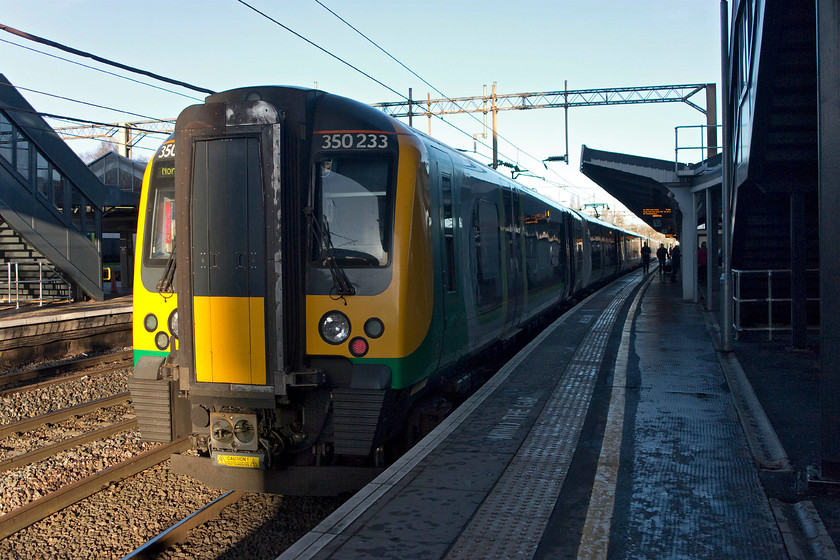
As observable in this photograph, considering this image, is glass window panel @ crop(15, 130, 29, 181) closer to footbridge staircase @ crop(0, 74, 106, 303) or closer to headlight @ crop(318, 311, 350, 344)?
footbridge staircase @ crop(0, 74, 106, 303)

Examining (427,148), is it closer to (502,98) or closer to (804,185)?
(804,185)

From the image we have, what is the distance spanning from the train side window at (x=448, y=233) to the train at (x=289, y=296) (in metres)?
0.61

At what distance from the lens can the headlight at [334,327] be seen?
5.40 metres

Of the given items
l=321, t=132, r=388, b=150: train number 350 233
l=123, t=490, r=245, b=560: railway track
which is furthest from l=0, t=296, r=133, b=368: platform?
l=321, t=132, r=388, b=150: train number 350 233

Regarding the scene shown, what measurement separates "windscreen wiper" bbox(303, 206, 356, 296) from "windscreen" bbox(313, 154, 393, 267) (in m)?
0.02

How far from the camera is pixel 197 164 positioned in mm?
5305

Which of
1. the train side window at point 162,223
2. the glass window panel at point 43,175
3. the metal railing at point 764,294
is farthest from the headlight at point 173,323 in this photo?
the glass window panel at point 43,175

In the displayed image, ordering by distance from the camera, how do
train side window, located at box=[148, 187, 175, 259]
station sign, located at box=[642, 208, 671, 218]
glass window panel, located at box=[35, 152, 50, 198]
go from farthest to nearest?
station sign, located at box=[642, 208, 671, 218], glass window panel, located at box=[35, 152, 50, 198], train side window, located at box=[148, 187, 175, 259]

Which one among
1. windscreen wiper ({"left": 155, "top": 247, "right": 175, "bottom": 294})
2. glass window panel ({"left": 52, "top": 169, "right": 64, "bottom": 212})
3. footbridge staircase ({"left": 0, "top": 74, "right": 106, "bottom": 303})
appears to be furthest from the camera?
glass window panel ({"left": 52, "top": 169, "right": 64, "bottom": 212})

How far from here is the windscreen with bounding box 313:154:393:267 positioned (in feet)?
18.0

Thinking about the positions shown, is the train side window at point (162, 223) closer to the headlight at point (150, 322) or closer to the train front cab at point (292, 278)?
the headlight at point (150, 322)

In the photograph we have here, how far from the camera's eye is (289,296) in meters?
5.27

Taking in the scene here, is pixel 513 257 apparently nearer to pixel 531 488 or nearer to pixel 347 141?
pixel 347 141

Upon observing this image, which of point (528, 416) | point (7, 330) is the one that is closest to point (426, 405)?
point (528, 416)
